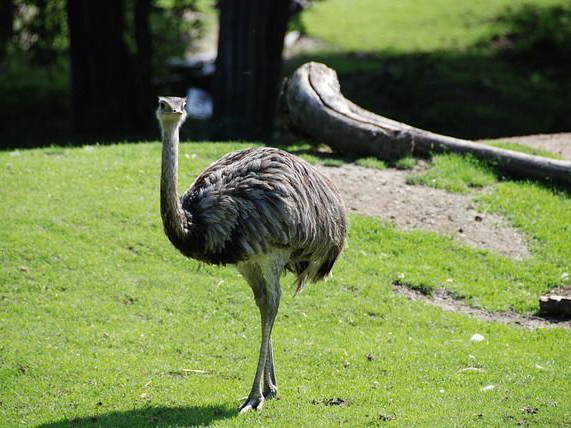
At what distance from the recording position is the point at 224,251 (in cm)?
745

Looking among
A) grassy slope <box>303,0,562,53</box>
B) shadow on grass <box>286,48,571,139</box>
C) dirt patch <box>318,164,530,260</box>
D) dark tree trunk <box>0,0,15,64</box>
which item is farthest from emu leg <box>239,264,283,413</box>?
grassy slope <box>303,0,562,53</box>

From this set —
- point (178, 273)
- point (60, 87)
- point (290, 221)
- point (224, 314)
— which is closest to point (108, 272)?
point (178, 273)

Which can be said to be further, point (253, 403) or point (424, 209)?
point (424, 209)

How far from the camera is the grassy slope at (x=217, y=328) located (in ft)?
25.2

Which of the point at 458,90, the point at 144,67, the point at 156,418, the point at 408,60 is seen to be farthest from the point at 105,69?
the point at 156,418

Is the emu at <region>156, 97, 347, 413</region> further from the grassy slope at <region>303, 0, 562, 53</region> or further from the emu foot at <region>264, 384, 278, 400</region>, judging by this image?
the grassy slope at <region>303, 0, 562, 53</region>

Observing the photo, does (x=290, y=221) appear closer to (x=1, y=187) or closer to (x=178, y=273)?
(x=178, y=273)

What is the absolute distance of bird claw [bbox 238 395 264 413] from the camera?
7549mm

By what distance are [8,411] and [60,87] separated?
16.7 m

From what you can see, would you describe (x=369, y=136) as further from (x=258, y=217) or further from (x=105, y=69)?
(x=105, y=69)

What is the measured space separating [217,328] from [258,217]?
6.85 ft

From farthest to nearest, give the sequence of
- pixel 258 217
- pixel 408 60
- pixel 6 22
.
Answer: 1. pixel 408 60
2. pixel 6 22
3. pixel 258 217

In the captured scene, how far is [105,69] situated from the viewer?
17922 millimetres

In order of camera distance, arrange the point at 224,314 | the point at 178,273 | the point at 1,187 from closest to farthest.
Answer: the point at 224,314 < the point at 178,273 < the point at 1,187
